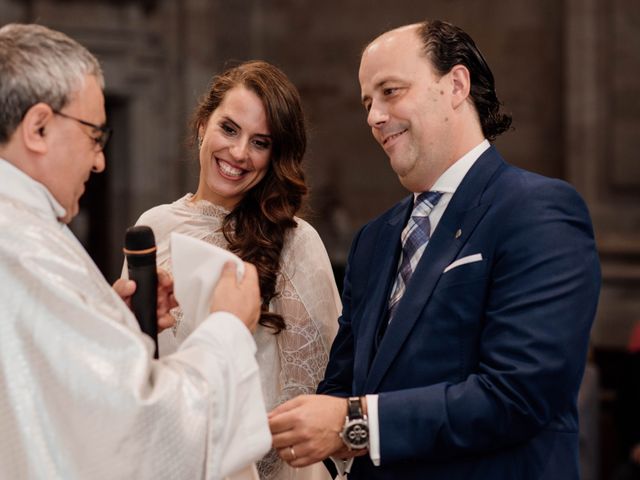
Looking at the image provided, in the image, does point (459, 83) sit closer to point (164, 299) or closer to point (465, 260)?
point (465, 260)

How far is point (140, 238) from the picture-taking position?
248cm

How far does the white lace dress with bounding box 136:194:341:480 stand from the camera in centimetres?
326

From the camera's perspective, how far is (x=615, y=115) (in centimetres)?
780

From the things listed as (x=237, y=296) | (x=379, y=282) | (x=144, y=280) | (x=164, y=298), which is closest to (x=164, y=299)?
(x=164, y=298)

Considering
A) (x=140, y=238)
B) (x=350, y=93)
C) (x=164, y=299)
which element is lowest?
(x=350, y=93)

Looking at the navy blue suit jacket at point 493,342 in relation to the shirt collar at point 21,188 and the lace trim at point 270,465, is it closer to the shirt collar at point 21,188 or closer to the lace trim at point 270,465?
the lace trim at point 270,465

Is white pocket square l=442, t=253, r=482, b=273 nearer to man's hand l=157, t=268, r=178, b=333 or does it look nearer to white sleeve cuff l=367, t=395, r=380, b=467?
white sleeve cuff l=367, t=395, r=380, b=467

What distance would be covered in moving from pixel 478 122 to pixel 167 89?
601 cm

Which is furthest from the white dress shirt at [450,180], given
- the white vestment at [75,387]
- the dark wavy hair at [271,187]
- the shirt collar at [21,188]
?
the shirt collar at [21,188]

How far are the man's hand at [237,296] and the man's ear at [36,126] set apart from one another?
1.62ft

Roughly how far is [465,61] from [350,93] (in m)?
6.38

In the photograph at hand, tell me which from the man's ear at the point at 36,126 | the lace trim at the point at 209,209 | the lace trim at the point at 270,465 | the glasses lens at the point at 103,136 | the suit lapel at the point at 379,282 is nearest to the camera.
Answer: the man's ear at the point at 36,126

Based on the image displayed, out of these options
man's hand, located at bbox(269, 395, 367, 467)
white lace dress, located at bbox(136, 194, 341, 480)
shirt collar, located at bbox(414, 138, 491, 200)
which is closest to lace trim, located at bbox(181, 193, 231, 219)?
white lace dress, located at bbox(136, 194, 341, 480)

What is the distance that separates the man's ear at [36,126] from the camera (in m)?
2.20
